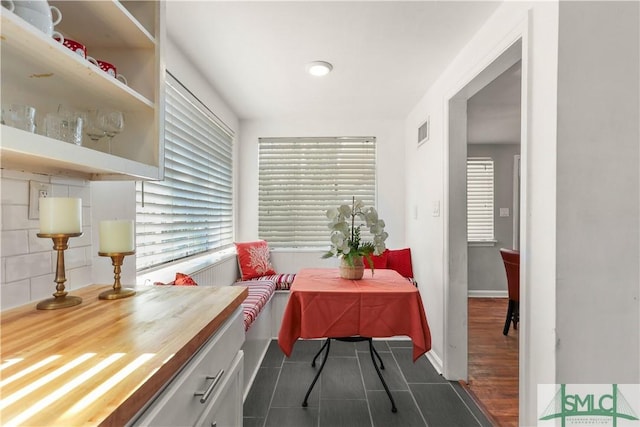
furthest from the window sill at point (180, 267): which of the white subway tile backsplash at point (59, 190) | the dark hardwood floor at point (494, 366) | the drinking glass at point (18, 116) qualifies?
the dark hardwood floor at point (494, 366)

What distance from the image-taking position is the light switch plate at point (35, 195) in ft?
3.55

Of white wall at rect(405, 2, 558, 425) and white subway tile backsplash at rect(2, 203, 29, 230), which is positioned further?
white wall at rect(405, 2, 558, 425)

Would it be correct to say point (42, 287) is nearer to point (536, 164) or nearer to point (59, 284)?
point (59, 284)

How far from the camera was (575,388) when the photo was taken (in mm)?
1278

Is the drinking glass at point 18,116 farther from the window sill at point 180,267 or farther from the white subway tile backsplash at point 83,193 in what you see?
the window sill at point 180,267

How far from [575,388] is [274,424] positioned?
1561mm

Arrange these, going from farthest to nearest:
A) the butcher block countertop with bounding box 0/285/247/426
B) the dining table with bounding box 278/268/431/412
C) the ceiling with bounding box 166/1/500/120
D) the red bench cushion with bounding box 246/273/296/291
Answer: the red bench cushion with bounding box 246/273/296/291, the dining table with bounding box 278/268/431/412, the ceiling with bounding box 166/1/500/120, the butcher block countertop with bounding box 0/285/247/426

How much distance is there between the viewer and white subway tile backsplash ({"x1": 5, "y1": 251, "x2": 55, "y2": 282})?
3.29 ft

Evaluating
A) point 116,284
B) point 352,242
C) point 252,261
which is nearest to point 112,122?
point 116,284

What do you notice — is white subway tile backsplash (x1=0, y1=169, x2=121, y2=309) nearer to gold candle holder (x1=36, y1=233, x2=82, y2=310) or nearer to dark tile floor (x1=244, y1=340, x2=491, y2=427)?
gold candle holder (x1=36, y1=233, x2=82, y2=310)

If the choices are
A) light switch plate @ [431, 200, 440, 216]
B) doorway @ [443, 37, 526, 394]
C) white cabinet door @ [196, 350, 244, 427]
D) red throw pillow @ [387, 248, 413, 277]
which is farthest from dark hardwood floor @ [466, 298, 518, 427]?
white cabinet door @ [196, 350, 244, 427]

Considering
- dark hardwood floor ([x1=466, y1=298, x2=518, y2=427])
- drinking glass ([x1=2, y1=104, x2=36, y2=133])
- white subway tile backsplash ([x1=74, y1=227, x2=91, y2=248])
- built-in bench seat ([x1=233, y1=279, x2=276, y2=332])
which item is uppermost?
drinking glass ([x1=2, y1=104, x2=36, y2=133])

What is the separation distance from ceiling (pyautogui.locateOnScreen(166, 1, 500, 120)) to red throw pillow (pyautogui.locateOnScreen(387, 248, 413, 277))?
5.34 ft

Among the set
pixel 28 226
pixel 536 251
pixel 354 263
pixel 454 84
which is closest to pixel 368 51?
pixel 454 84
